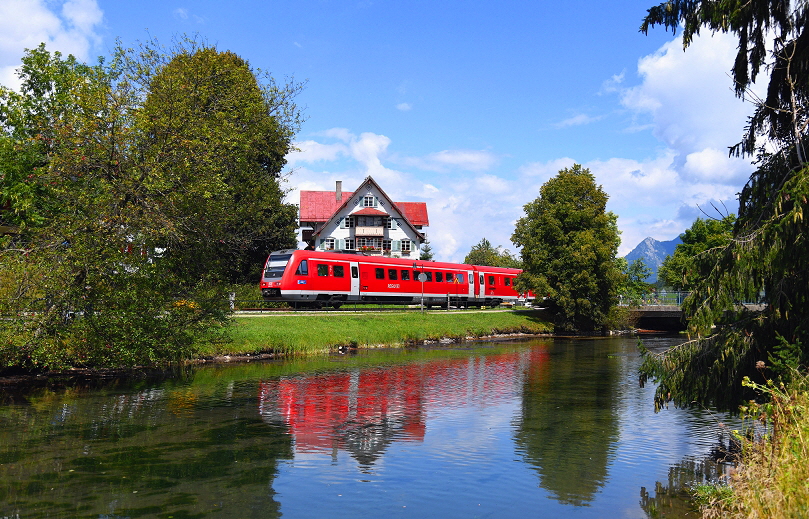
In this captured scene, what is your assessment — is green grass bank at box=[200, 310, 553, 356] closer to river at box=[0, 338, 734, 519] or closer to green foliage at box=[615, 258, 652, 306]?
river at box=[0, 338, 734, 519]

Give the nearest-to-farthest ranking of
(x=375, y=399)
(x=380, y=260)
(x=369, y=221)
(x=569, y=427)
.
A: (x=569, y=427) → (x=375, y=399) → (x=380, y=260) → (x=369, y=221)

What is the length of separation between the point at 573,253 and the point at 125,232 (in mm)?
35242

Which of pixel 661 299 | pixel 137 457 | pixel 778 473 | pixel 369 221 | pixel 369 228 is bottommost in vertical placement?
pixel 137 457

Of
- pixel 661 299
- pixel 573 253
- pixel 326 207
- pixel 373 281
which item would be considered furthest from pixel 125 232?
pixel 326 207

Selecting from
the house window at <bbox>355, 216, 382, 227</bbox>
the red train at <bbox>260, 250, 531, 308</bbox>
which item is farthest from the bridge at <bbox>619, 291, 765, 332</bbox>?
the house window at <bbox>355, 216, 382, 227</bbox>

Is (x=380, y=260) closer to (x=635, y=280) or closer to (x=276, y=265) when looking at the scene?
(x=276, y=265)

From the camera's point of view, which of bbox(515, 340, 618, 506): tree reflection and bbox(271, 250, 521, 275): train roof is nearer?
bbox(515, 340, 618, 506): tree reflection

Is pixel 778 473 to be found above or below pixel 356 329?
above

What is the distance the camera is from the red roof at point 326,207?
3374 inches

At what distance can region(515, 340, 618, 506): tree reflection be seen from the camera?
35.4ft

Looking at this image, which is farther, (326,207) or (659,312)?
(326,207)

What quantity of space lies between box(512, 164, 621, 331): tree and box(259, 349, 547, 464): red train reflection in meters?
22.3

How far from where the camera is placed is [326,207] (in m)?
87.1

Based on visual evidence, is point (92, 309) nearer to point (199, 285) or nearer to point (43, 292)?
point (43, 292)
